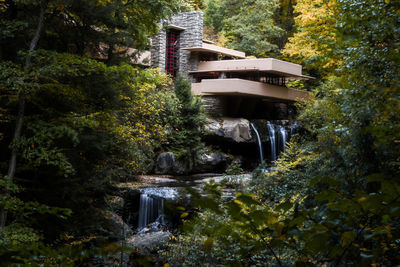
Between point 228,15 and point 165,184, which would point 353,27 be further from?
point 228,15

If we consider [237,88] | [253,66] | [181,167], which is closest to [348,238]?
[181,167]

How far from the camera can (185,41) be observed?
21172 mm

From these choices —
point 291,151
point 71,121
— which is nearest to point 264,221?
point 71,121

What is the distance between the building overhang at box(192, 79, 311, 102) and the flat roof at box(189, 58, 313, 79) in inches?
38.4

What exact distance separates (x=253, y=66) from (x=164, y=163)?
8481 mm

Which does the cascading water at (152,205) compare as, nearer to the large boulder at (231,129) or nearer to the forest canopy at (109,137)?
the forest canopy at (109,137)

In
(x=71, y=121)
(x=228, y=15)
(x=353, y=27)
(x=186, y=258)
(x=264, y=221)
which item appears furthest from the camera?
(x=228, y=15)

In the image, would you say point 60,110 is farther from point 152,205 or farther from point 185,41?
point 185,41

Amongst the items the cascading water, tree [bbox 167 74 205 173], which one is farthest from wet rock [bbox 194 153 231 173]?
the cascading water

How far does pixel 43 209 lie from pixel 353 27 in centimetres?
474

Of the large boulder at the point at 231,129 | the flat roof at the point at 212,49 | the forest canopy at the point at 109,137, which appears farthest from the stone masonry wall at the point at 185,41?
the forest canopy at the point at 109,137

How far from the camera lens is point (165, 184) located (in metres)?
13.1

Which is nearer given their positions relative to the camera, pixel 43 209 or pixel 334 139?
pixel 43 209

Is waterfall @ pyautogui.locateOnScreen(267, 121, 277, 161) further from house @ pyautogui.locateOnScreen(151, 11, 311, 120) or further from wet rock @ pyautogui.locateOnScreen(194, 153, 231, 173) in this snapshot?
wet rock @ pyautogui.locateOnScreen(194, 153, 231, 173)
